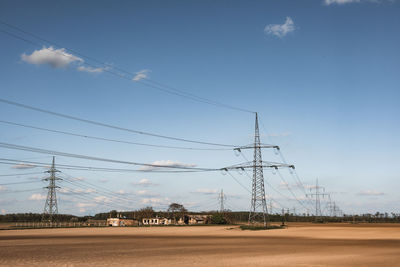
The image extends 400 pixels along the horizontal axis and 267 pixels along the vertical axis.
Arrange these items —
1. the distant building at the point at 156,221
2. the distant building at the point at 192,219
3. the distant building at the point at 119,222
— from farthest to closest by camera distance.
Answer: the distant building at the point at 156,221
the distant building at the point at 192,219
the distant building at the point at 119,222

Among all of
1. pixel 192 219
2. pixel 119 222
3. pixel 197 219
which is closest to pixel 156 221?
pixel 192 219

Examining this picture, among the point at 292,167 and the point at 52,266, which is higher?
the point at 292,167

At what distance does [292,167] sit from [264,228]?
12371 mm

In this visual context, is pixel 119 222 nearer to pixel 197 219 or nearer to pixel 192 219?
pixel 192 219

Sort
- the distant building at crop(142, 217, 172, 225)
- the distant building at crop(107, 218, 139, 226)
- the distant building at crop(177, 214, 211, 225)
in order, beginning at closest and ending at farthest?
the distant building at crop(107, 218, 139, 226) → the distant building at crop(177, 214, 211, 225) → the distant building at crop(142, 217, 172, 225)

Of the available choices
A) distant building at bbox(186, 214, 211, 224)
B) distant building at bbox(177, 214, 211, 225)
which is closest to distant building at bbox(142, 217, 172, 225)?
distant building at bbox(177, 214, 211, 225)

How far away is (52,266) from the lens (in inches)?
752

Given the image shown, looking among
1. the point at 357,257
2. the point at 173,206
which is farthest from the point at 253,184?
the point at 173,206

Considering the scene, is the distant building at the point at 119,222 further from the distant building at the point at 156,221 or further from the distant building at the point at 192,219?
the distant building at the point at 192,219

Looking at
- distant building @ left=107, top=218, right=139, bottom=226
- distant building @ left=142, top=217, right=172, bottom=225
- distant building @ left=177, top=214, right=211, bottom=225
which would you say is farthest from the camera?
distant building @ left=142, top=217, right=172, bottom=225

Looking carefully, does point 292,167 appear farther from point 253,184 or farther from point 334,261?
point 334,261

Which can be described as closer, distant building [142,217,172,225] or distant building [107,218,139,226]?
distant building [107,218,139,226]

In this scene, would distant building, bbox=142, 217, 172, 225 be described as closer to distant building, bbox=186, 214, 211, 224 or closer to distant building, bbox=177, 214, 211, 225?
distant building, bbox=177, 214, 211, 225

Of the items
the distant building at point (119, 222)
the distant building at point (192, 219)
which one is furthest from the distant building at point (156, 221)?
the distant building at point (119, 222)
